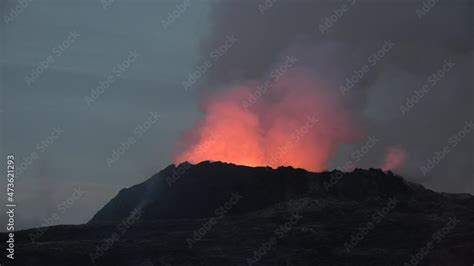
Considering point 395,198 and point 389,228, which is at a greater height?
point 395,198

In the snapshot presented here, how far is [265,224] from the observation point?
122 metres

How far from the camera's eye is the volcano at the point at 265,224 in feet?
329

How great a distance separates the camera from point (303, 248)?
10712 centimetres

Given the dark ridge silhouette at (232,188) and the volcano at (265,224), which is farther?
the dark ridge silhouette at (232,188)

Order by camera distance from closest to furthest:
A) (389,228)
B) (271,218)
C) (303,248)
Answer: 1. (303,248)
2. (389,228)
3. (271,218)

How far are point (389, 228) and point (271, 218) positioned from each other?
22.3 meters

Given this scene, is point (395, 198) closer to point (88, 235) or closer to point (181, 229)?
point (181, 229)

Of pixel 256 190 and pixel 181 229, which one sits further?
pixel 256 190

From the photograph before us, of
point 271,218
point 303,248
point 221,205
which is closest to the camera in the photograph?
point 303,248

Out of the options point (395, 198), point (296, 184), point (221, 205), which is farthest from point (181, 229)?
point (395, 198)

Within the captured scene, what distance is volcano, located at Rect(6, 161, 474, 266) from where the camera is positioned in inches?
3944

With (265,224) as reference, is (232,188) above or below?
above

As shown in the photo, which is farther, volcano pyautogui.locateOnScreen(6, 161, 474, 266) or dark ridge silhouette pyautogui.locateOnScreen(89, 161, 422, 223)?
dark ridge silhouette pyautogui.locateOnScreen(89, 161, 422, 223)

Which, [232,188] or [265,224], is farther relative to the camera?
[232,188]
